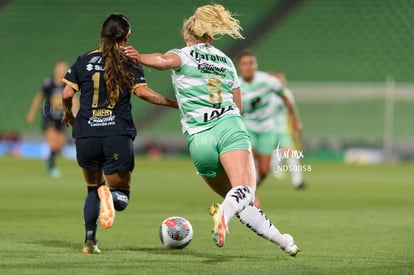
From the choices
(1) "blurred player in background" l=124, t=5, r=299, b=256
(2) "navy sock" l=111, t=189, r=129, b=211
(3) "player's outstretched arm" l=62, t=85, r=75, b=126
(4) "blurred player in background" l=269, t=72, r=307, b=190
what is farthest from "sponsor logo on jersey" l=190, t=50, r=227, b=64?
(4) "blurred player in background" l=269, t=72, r=307, b=190

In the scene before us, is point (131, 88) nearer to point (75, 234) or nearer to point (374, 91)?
point (75, 234)

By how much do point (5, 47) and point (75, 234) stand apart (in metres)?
24.5

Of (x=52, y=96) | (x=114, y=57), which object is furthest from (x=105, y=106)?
(x=52, y=96)

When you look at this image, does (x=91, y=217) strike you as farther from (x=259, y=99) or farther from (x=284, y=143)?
(x=284, y=143)

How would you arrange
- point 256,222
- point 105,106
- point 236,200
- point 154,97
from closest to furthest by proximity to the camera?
point 236,200 → point 256,222 → point 154,97 → point 105,106

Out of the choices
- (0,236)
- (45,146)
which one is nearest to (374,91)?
(45,146)

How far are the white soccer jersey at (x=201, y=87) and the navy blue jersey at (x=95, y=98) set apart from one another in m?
0.61

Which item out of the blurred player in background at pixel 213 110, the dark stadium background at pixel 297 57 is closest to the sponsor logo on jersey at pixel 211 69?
the blurred player in background at pixel 213 110

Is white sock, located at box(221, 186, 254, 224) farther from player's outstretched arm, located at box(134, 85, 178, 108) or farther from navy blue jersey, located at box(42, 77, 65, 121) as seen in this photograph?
navy blue jersey, located at box(42, 77, 65, 121)

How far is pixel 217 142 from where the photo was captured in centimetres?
822

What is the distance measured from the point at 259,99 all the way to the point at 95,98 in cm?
787

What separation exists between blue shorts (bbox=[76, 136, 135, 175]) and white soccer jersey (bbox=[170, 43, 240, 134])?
0.78 meters

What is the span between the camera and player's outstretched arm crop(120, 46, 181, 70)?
7.94 meters

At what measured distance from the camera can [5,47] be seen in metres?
34.2
